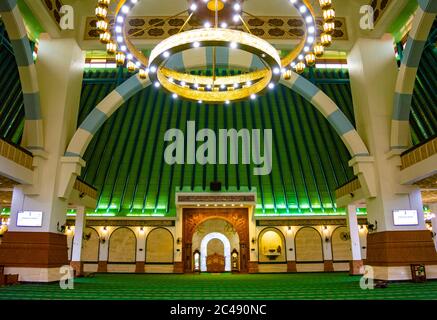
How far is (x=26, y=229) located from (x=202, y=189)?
8668 millimetres

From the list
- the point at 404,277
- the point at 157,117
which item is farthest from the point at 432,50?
the point at 157,117

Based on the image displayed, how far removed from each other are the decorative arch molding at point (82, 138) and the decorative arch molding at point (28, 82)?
709 mm

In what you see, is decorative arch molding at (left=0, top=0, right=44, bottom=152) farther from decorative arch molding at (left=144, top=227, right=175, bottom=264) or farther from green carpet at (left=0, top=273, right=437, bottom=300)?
decorative arch molding at (left=144, top=227, right=175, bottom=264)

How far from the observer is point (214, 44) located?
5.03 meters

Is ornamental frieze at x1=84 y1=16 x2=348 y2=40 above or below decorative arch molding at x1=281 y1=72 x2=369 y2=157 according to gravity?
above

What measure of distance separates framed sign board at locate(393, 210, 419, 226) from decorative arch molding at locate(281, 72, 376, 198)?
2.21 feet

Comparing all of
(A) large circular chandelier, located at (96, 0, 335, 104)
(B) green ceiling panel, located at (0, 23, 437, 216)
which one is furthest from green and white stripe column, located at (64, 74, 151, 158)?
(B) green ceiling panel, located at (0, 23, 437, 216)

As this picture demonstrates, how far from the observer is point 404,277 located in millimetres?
7945

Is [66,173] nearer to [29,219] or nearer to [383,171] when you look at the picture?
[29,219]

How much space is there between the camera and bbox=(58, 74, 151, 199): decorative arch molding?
8695 mm

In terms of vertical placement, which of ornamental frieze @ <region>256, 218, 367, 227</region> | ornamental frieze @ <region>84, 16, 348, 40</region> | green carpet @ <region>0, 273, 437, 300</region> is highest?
ornamental frieze @ <region>84, 16, 348, 40</region>

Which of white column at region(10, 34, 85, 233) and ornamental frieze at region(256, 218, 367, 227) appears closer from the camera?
white column at region(10, 34, 85, 233)

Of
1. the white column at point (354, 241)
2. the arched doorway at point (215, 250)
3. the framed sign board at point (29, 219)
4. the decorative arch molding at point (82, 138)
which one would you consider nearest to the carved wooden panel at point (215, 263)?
the arched doorway at point (215, 250)

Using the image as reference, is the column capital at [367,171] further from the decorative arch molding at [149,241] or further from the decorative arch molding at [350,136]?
the decorative arch molding at [149,241]
